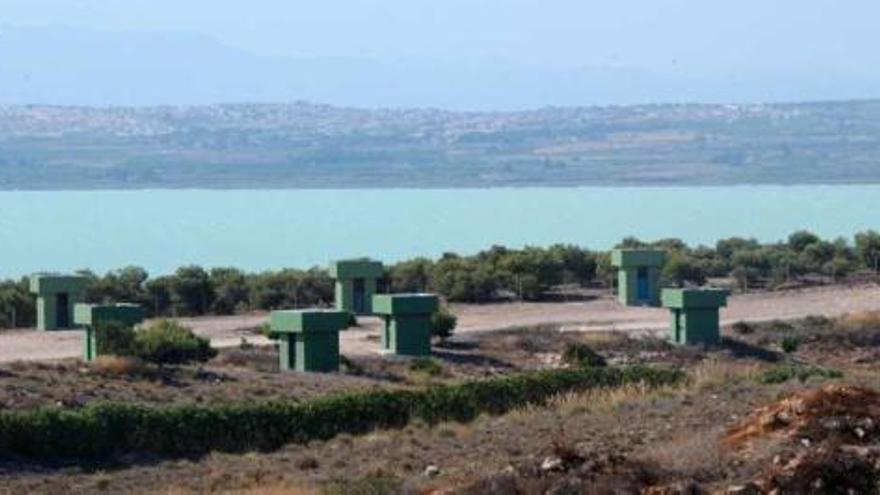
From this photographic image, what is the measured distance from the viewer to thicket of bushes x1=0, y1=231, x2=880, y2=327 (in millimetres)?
57562

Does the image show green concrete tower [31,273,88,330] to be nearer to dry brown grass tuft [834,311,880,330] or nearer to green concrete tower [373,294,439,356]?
green concrete tower [373,294,439,356]

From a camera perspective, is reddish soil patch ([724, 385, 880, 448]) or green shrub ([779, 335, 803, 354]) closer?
reddish soil patch ([724, 385, 880, 448])

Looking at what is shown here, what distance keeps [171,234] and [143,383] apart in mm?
69896

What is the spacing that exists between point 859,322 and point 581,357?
8.73 m

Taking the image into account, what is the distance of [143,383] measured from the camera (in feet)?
126

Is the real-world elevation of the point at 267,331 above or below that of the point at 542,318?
above

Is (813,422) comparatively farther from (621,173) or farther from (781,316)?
(621,173)

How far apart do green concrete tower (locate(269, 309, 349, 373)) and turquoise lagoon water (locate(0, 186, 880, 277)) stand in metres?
31.0

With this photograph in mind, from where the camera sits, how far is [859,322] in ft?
171

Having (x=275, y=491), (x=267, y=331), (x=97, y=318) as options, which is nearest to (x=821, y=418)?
(x=275, y=491)

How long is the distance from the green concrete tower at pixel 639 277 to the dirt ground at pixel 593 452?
→ 13065 mm

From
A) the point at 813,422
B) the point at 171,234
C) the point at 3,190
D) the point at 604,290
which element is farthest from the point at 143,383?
the point at 3,190

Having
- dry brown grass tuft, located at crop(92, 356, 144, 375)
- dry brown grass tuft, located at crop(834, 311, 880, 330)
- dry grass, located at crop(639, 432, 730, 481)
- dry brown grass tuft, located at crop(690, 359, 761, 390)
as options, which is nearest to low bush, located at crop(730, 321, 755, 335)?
dry brown grass tuft, located at crop(834, 311, 880, 330)

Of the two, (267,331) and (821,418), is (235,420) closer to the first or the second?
(821,418)
